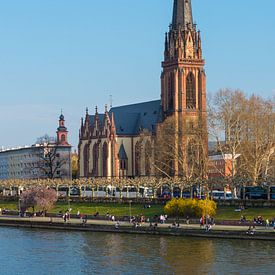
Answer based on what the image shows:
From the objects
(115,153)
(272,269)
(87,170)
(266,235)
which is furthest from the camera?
(87,170)

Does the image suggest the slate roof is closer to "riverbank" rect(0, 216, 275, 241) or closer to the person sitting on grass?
"riverbank" rect(0, 216, 275, 241)

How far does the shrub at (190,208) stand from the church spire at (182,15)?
66.5 m

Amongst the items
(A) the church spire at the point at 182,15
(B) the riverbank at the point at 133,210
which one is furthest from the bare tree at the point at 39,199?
(A) the church spire at the point at 182,15

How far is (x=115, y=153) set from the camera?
183125mm

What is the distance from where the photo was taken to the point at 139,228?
101 meters

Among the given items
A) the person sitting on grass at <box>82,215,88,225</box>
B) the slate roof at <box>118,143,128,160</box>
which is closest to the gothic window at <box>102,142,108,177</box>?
the slate roof at <box>118,143,128,160</box>

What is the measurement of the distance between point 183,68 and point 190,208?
219ft

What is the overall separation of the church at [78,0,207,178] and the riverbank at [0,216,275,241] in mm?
35760

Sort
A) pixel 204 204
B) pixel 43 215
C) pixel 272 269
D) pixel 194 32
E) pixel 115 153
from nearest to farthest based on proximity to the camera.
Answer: pixel 272 269 < pixel 204 204 < pixel 43 215 < pixel 194 32 < pixel 115 153

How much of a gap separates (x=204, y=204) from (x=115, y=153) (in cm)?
7839

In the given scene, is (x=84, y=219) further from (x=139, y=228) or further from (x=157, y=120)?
(x=157, y=120)

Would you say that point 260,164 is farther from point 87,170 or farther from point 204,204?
point 87,170

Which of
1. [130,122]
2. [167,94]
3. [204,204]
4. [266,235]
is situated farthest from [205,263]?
[130,122]

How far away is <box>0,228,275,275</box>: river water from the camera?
7100cm
